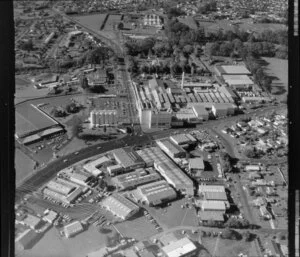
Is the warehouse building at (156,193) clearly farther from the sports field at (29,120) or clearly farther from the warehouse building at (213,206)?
the sports field at (29,120)

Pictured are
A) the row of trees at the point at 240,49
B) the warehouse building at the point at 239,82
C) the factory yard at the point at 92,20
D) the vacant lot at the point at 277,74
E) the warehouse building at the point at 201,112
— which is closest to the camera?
the warehouse building at the point at 201,112

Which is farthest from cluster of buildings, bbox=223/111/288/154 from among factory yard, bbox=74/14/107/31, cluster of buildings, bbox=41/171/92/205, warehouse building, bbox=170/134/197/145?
factory yard, bbox=74/14/107/31

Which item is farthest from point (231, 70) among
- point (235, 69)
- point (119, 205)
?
point (119, 205)

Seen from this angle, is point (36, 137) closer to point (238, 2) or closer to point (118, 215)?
point (118, 215)

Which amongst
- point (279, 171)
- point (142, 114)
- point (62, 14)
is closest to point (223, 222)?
point (279, 171)

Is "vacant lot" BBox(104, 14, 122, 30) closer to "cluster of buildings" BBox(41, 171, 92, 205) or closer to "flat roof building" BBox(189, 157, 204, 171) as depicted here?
"flat roof building" BBox(189, 157, 204, 171)

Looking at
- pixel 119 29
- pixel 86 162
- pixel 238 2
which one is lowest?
pixel 86 162

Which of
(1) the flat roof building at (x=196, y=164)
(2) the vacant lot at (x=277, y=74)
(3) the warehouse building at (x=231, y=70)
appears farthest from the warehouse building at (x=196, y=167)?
(3) the warehouse building at (x=231, y=70)
